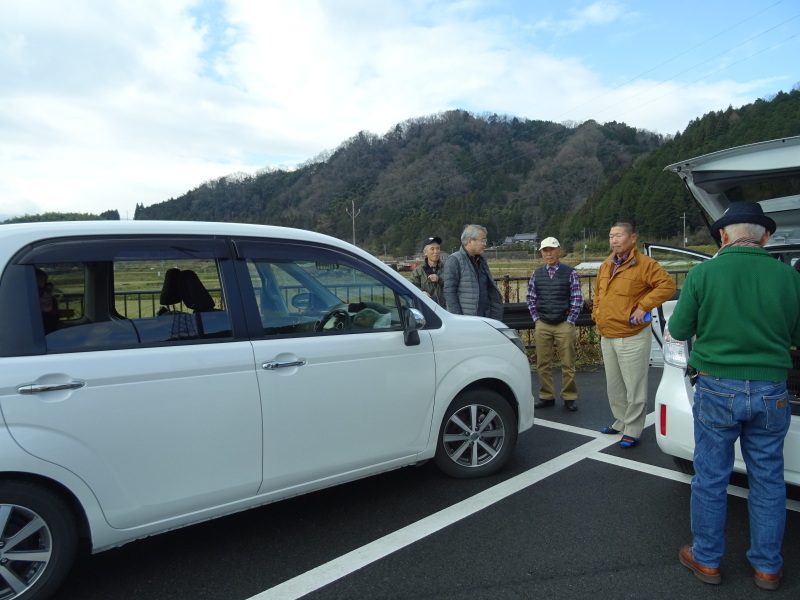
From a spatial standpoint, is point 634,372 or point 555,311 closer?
point 634,372

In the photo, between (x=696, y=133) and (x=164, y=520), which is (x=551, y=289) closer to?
(x=164, y=520)

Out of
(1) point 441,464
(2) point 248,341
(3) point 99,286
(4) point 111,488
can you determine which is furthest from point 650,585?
(3) point 99,286

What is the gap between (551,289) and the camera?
5.57 meters

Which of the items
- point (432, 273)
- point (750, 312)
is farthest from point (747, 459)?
point (432, 273)

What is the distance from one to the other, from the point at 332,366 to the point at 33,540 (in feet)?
5.01

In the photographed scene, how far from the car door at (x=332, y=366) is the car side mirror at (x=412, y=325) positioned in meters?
0.03

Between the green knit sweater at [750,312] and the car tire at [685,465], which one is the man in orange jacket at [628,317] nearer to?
the car tire at [685,465]

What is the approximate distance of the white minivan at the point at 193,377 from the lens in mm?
2305

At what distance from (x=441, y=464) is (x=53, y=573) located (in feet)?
7.39

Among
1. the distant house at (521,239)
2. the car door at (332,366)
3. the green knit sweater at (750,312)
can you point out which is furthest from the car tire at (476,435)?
the distant house at (521,239)

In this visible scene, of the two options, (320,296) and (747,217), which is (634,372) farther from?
(320,296)

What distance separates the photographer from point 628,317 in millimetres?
4469

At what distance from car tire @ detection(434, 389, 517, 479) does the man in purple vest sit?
6.01 ft

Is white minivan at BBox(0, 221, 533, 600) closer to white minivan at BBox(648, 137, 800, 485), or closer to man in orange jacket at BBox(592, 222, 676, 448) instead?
white minivan at BBox(648, 137, 800, 485)
